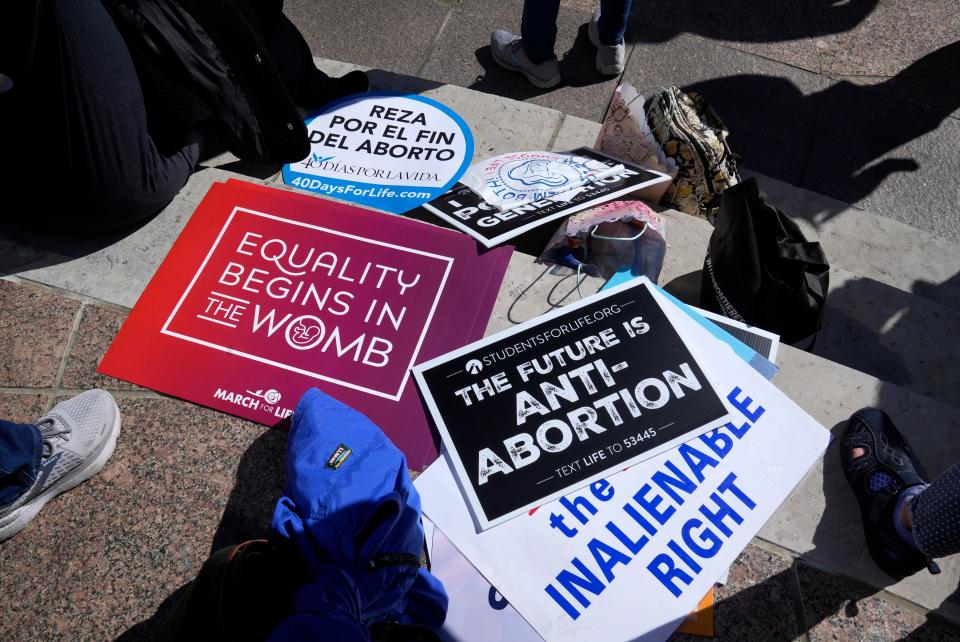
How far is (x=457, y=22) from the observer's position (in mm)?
3742

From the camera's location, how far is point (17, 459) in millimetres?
1672

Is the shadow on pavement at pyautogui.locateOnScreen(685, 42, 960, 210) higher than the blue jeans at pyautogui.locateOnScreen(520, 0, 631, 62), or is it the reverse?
the blue jeans at pyautogui.locateOnScreen(520, 0, 631, 62)

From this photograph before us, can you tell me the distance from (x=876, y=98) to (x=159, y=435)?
3883 mm

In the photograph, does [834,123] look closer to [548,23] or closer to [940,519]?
[548,23]

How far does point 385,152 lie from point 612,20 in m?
1.53

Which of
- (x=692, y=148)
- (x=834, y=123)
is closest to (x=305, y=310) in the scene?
(x=692, y=148)

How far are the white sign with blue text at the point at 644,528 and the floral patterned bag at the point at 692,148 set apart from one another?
3.14 feet

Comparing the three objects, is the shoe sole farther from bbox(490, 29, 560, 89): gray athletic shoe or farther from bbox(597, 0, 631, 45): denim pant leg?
bbox(597, 0, 631, 45): denim pant leg

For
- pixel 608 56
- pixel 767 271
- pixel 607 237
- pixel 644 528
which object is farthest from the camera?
pixel 608 56

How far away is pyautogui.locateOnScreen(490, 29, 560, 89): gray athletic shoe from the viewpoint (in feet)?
11.0

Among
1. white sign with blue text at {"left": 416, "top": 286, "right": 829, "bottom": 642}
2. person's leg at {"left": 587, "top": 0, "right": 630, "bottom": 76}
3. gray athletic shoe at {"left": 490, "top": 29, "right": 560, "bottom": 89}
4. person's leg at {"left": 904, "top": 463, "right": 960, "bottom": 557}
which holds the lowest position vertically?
white sign with blue text at {"left": 416, "top": 286, "right": 829, "bottom": 642}

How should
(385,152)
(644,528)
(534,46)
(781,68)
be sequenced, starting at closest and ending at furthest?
1. (644,528)
2. (385,152)
3. (534,46)
4. (781,68)

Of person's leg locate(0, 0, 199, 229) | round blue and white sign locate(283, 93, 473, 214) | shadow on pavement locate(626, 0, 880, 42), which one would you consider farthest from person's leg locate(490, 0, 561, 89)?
person's leg locate(0, 0, 199, 229)

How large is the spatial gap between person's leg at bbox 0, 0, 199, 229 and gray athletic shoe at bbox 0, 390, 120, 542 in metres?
0.70
